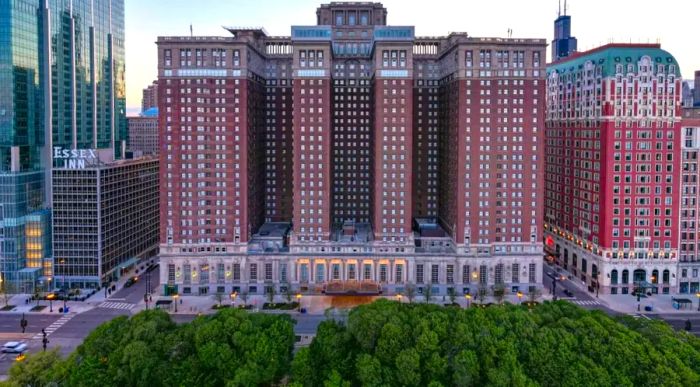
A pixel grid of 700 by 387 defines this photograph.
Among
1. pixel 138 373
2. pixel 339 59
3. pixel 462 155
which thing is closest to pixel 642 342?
pixel 138 373

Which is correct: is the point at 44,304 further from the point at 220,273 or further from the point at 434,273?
the point at 434,273

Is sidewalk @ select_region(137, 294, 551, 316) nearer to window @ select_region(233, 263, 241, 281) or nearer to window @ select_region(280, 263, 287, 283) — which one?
window @ select_region(280, 263, 287, 283)

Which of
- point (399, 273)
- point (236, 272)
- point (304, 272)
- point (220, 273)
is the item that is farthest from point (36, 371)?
point (399, 273)

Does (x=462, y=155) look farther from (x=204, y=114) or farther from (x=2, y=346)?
(x=2, y=346)

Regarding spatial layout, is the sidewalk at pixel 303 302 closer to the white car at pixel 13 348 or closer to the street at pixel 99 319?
the street at pixel 99 319

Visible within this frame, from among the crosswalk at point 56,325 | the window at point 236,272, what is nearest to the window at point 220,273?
the window at point 236,272
